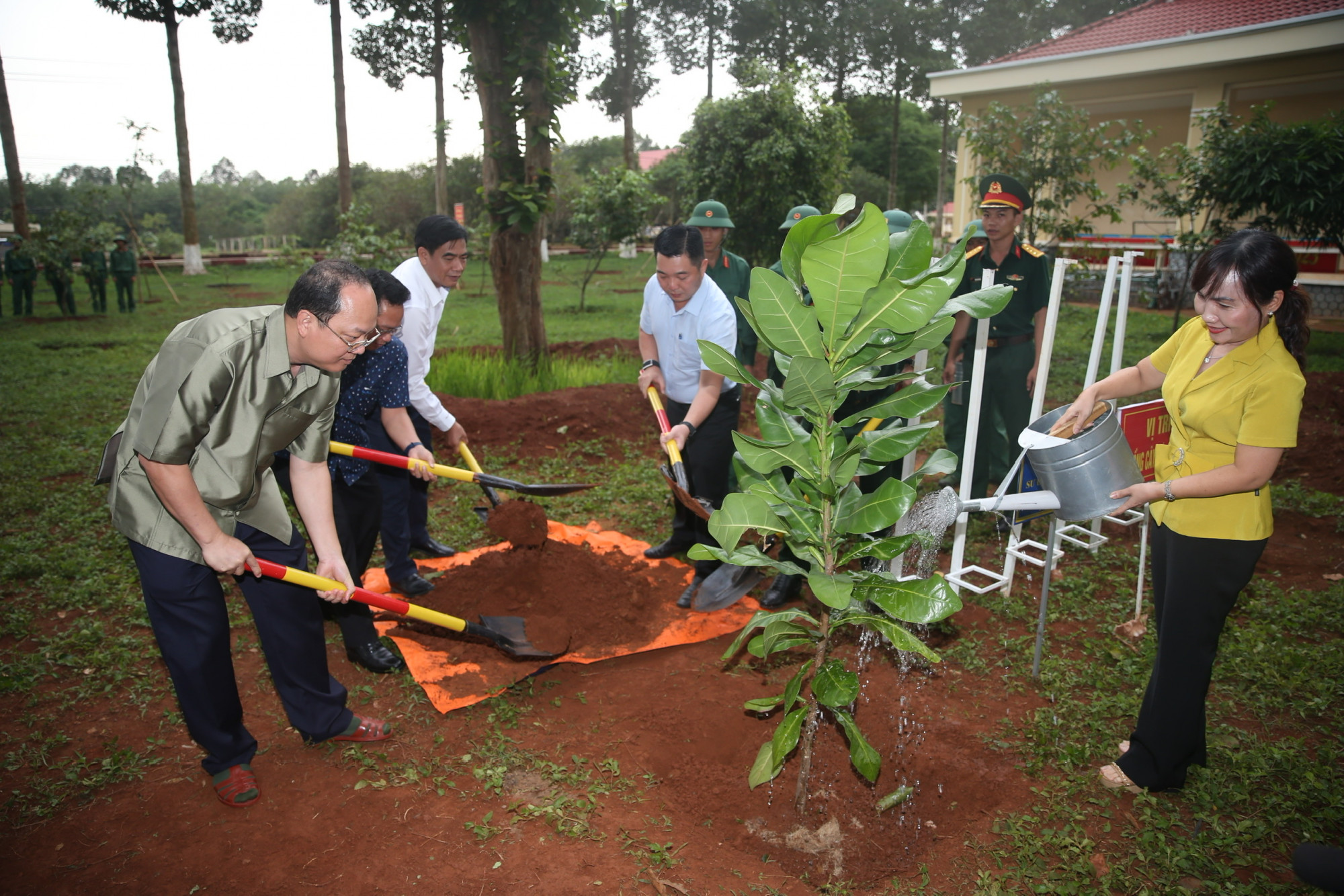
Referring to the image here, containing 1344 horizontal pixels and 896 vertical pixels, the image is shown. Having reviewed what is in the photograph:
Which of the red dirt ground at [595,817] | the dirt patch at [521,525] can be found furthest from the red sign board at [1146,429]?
the dirt patch at [521,525]

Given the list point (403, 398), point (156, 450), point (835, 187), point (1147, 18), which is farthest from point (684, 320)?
point (1147, 18)

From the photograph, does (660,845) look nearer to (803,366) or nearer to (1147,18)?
(803,366)

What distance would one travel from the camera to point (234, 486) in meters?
2.38

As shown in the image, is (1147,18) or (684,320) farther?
(1147,18)

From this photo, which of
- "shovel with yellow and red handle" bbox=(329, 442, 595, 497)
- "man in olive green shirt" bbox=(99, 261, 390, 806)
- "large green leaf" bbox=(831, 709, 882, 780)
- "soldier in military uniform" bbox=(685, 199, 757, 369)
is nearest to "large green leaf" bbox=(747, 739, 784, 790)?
"large green leaf" bbox=(831, 709, 882, 780)

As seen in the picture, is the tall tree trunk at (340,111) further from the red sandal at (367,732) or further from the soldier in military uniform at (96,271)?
the red sandal at (367,732)

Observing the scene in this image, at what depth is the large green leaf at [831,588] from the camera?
200 centimetres

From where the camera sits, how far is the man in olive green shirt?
2195 millimetres

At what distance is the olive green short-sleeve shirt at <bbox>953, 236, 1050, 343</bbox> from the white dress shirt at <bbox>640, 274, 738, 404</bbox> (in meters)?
1.64

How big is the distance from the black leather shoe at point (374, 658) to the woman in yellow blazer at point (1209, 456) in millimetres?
2845

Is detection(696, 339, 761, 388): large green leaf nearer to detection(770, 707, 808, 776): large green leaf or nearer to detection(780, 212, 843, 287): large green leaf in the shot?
detection(780, 212, 843, 287): large green leaf

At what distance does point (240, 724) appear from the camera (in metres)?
2.66

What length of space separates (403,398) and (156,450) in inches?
58.8

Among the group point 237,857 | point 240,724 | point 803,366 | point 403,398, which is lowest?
point 237,857
